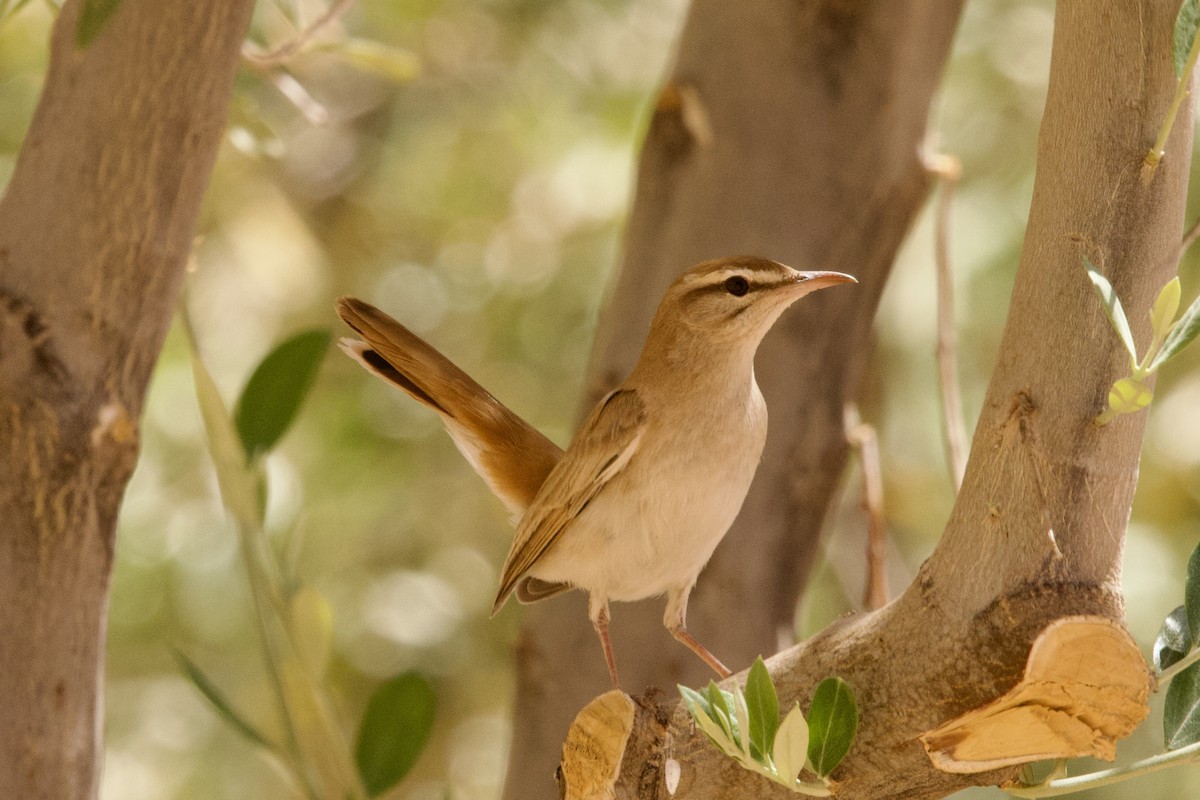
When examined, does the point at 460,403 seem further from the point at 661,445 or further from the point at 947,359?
the point at 947,359

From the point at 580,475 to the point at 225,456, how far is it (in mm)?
650

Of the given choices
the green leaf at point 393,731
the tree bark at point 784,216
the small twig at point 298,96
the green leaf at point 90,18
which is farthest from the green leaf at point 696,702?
the small twig at point 298,96

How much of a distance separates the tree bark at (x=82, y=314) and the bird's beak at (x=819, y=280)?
1001 millimetres

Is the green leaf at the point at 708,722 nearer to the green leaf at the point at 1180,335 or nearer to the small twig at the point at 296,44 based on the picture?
the green leaf at the point at 1180,335

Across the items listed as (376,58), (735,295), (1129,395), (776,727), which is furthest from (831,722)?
(376,58)

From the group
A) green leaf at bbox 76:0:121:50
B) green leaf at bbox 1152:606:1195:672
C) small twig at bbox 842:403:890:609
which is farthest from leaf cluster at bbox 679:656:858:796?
green leaf at bbox 76:0:121:50

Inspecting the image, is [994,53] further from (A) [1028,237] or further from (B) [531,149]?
(A) [1028,237]

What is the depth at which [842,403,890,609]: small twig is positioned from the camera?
241cm

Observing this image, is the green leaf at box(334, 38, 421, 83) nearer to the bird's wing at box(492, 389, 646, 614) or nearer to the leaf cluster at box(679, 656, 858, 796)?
the bird's wing at box(492, 389, 646, 614)

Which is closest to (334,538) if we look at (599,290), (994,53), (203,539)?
(203,539)

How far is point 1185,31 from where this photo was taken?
133 centimetres

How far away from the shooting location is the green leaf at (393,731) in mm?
2059

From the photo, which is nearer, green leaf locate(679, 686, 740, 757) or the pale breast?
green leaf locate(679, 686, 740, 757)

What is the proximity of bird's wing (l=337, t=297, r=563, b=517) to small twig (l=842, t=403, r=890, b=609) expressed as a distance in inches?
25.2
